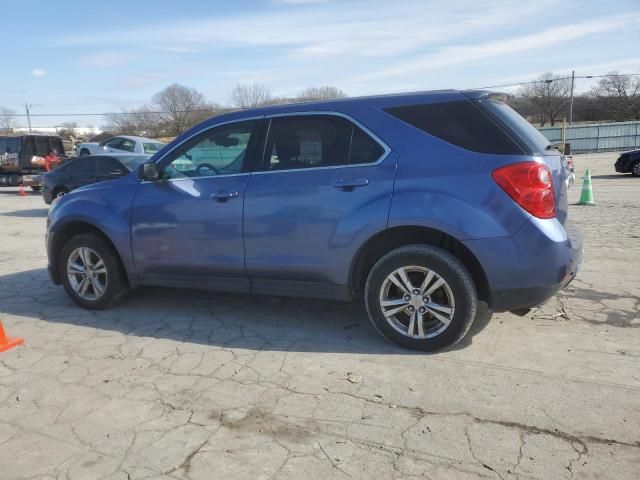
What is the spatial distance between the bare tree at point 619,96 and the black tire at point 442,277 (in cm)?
7488

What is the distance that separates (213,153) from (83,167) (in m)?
9.75

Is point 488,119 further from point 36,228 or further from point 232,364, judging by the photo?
point 36,228

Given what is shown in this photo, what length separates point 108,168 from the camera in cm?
1258

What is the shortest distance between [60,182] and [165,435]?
11.9 meters

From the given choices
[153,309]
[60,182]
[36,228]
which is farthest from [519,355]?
[60,182]

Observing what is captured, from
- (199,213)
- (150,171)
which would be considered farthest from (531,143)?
(150,171)

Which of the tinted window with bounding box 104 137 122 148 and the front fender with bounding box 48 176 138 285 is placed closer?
the front fender with bounding box 48 176 138 285

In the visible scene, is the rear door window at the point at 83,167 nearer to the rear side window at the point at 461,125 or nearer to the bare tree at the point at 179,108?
the rear side window at the point at 461,125

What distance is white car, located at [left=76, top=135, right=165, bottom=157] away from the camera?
18109mm

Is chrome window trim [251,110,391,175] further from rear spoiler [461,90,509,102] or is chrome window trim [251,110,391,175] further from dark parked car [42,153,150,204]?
dark parked car [42,153,150,204]

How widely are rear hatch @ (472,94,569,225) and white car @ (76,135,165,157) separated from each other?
15.3 m

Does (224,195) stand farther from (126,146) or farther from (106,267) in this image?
(126,146)

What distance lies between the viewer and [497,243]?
11.8ft

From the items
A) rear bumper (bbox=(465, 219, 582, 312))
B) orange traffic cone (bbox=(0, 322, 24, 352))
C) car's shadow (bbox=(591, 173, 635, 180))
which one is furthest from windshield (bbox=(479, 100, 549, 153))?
car's shadow (bbox=(591, 173, 635, 180))
